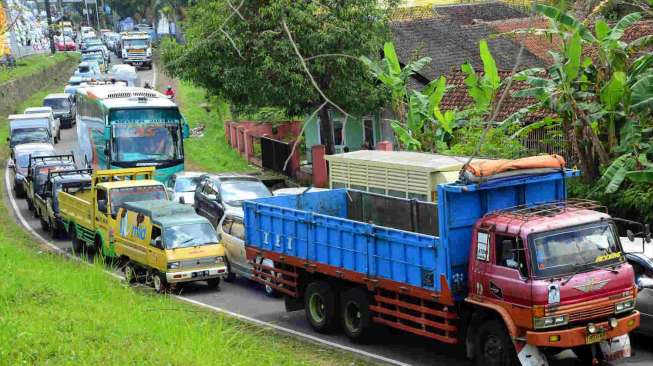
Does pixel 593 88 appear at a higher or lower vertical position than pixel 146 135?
higher

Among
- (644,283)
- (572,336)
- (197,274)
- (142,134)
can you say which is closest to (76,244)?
(142,134)

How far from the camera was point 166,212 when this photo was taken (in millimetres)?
19828

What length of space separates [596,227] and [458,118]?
1308 cm

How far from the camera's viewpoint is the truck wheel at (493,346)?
1195 centimetres

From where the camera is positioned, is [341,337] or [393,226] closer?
[341,337]

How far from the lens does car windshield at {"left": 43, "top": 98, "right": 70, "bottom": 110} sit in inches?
1973

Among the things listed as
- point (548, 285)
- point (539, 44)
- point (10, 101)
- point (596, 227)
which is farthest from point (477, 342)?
point (10, 101)

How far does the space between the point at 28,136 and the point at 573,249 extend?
3162 centimetres

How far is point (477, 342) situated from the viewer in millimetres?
12336

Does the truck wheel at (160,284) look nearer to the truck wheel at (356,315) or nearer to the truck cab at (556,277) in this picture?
the truck wheel at (356,315)

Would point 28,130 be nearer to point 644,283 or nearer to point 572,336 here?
point 644,283

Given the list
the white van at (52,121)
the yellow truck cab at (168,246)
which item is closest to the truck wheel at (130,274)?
the yellow truck cab at (168,246)

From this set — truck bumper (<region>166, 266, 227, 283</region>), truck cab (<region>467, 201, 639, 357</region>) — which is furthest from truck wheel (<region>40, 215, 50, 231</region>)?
truck cab (<region>467, 201, 639, 357</region>)

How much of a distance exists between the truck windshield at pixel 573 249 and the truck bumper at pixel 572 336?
0.73 m
